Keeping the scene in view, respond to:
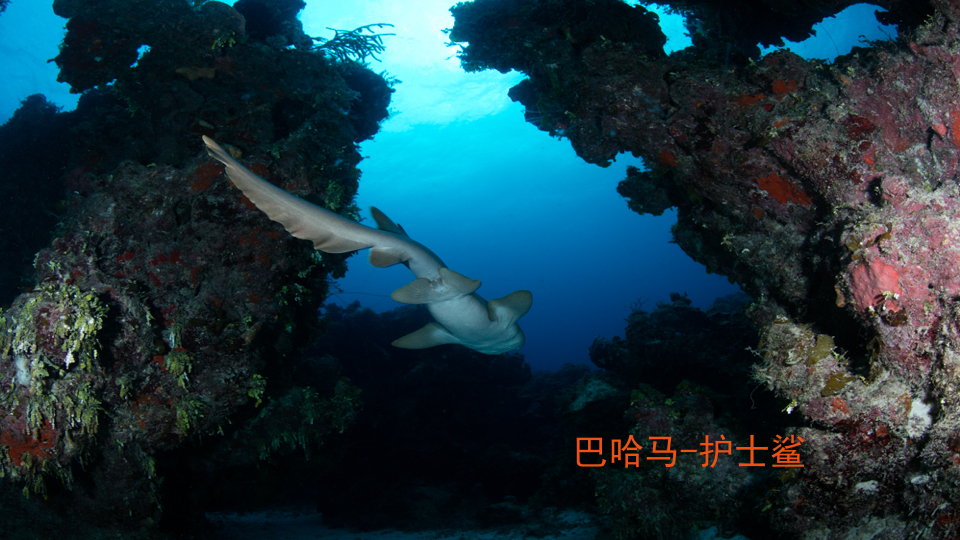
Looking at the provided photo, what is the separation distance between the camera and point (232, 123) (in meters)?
6.14

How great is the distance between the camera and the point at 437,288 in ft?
13.5

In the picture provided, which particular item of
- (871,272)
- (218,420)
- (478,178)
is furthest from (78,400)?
(478,178)

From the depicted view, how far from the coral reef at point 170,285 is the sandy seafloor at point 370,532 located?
1.03 metres

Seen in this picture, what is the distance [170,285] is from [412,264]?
340 cm

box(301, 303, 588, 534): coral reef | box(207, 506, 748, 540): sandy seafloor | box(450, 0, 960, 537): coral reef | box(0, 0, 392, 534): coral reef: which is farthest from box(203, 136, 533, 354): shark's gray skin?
box(301, 303, 588, 534): coral reef

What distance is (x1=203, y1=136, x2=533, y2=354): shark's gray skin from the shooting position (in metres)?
3.03

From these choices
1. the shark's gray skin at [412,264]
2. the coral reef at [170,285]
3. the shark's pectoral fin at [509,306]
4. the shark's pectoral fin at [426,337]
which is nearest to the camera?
the shark's gray skin at [412,264]

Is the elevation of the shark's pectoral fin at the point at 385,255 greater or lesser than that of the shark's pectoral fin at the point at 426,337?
greater

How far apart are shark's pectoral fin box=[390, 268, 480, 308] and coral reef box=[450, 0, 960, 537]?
3020 millimetres

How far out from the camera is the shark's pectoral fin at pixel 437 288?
3.92m

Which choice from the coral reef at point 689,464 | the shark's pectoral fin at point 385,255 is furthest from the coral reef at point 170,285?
the coral reef at point 689,464

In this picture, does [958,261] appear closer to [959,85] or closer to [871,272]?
[871,272]

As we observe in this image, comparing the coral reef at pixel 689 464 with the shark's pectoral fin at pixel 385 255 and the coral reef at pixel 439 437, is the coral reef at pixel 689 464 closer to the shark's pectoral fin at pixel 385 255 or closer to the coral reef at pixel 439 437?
the coral reef at pixel 439 437

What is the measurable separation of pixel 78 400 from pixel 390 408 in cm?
764
